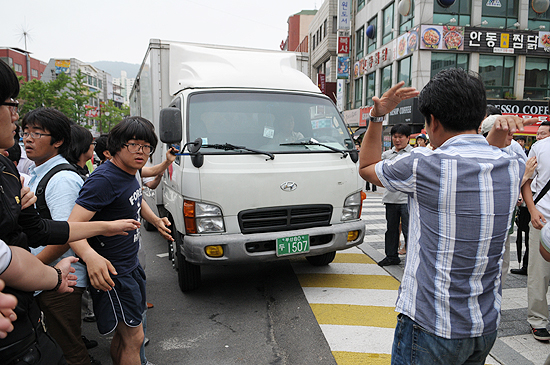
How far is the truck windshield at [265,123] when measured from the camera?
14.0 ft

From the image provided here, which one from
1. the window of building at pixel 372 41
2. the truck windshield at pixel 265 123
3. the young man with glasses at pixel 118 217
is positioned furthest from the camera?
the window of building at pixel 372 41

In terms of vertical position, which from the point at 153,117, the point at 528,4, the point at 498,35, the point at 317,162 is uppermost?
the point at 528,4

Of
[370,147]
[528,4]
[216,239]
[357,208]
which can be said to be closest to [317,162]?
[357,208]

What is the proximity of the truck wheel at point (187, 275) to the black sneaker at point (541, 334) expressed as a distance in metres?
3.48

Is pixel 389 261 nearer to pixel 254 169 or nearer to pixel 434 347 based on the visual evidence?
pixel 254 169

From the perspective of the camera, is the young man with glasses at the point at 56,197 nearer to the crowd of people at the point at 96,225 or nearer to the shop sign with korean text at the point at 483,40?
the crowd of people at the point at 96,225

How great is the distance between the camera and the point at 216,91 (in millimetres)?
4531

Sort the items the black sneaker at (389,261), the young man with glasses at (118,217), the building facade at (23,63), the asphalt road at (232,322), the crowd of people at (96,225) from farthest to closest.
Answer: the building facade at (23,63)
the black sneaker at (389,261)
the asphalt road at (232,322)
the young man with glasses at (118,217)
the crowd of people at (96,225)

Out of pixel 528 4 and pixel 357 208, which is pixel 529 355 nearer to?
pixel 357 208

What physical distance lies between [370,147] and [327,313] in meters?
2.62

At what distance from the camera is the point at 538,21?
64.6 feet

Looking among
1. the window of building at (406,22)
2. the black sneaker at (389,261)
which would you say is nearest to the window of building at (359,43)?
the window of building at (406,22)

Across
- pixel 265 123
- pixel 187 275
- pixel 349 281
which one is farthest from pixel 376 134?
pixel 349 281

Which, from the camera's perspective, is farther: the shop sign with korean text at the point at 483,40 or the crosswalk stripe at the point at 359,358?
the shop sign with korean text at the point at 483,40
